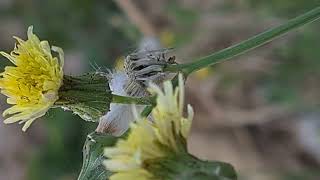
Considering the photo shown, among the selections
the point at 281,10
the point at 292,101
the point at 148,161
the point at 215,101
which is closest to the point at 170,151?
the point at 148,161

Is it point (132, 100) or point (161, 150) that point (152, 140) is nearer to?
point (161, 150)

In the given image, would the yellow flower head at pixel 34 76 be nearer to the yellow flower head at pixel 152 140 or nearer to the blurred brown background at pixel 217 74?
the yellow flower head at pixel 152 140

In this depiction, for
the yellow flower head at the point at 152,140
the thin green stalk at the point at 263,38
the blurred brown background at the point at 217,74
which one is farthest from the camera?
the blurred brown background at the point at 217,74

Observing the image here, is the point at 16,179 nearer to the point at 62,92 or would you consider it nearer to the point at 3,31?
the point at 3,31

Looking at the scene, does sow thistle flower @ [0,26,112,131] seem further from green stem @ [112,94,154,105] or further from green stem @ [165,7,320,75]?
green stem @ [165,7,320,75]

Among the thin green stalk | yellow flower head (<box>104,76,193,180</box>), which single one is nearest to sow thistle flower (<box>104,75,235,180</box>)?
yellow flower head (<box>104,76,193,180</box>)

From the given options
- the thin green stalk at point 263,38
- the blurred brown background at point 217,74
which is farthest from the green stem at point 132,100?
the blurred brown background at point 217,74

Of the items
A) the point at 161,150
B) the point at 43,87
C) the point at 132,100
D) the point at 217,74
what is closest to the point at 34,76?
the point at 43,87
